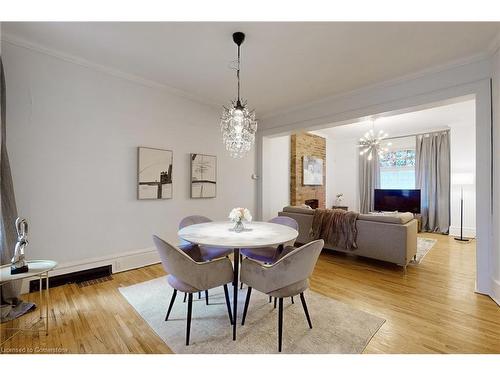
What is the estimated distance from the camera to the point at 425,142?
6.03 m

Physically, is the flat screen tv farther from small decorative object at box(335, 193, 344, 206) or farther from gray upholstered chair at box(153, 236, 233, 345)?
gray upholstered chair at box(153, 236, 233, 345)

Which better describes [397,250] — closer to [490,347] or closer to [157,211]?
[490,347]

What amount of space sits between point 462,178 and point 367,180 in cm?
228

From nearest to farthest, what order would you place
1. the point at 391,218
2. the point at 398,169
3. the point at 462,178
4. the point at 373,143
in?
the point at 391,218
the point at 462,178
the point at 373,143
the point at 398,169

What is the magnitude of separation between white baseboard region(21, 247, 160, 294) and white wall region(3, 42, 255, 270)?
0.19 feet

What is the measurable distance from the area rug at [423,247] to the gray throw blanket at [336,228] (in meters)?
1.05

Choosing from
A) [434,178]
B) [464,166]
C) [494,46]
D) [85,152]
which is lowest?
[434,178]

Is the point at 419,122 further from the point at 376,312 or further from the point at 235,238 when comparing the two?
the point at 235,238

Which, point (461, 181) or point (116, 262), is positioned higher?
point (461, 181)

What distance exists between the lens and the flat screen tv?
19.6 ft

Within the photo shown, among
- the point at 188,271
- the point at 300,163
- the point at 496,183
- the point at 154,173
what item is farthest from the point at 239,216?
the point at 300,163

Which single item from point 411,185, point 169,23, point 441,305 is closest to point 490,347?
point 441,305

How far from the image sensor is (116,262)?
299 cm
